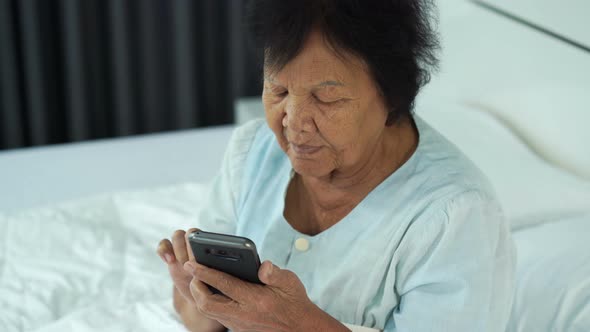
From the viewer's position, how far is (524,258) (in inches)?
55.4

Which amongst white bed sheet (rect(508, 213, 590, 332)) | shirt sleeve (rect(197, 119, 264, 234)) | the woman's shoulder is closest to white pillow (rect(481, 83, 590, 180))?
white bed sheet (rect(508, 213, 590, 332))

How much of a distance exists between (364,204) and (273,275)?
246 millimetres

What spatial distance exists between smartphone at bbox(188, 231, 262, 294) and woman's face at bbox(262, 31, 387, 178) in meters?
0.20

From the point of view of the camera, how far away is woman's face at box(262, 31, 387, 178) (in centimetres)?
100

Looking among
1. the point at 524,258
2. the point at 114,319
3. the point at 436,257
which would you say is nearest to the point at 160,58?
the point at 114,319

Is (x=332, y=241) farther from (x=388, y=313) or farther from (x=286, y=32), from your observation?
(x=286, y=32)

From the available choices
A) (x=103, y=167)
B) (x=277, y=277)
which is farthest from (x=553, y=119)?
(x=103, y=167)

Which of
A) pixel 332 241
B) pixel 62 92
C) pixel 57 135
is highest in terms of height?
pixel 332 241

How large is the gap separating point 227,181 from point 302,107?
1.14 ft

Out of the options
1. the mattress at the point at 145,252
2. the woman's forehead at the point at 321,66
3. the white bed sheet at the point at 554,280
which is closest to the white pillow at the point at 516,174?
the mattress at the point at 145,252

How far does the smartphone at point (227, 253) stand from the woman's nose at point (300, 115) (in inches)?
8.0

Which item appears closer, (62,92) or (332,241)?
(332,241)

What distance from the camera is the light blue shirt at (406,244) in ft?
3.34

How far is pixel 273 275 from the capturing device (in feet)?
3.22
